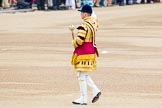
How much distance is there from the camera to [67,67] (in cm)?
1828

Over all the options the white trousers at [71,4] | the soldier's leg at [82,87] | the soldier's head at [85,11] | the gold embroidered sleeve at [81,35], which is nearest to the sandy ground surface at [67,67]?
the soldier's leg at [82,87]

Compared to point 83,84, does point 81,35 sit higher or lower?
higher

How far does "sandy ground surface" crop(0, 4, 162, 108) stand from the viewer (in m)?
13.2

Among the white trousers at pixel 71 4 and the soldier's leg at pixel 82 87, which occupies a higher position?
the soldier's leg at pixel 82 87

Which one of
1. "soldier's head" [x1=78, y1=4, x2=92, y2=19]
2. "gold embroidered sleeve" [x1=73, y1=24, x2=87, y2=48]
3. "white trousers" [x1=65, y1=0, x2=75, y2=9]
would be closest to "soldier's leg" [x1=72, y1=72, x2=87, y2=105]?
"gold embroidered sleeve" [x1=73, y1=24, x2=87, y2=48]

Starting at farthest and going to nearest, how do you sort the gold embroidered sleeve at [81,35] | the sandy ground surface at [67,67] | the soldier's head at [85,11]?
the sandy ground surface at [67,67]
the soldier's head at [85,11]
the gold embroidered sleeve at [81,35]

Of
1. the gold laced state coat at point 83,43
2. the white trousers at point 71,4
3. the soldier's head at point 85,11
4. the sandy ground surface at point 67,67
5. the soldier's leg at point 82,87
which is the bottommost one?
the white trousers at point 71,4

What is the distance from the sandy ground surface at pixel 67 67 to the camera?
1322 centimetres

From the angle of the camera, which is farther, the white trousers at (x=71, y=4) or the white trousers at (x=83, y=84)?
the white trousers at (x=71, y=4)

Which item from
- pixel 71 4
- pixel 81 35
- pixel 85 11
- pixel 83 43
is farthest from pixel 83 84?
pixel 71 4

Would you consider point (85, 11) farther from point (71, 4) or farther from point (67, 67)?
point (71, 4)

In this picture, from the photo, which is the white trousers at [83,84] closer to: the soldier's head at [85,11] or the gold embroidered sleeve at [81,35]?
the gold embroidered sleeve at [81,35]

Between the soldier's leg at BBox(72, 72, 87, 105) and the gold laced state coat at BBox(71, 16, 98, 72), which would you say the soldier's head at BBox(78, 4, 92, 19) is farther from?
the soldier's leg at BBox(72, 72, 87, 105)

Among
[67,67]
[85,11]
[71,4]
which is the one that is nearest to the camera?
[85,11]
